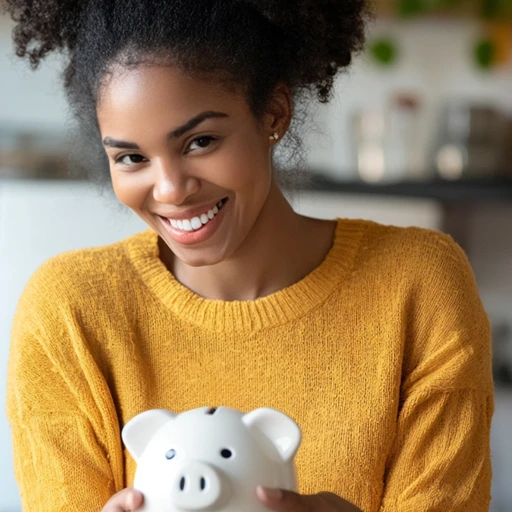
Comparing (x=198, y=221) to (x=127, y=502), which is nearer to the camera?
(x=127, y=502)

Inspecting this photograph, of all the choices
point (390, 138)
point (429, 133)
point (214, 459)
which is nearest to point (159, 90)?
point (214, 459)

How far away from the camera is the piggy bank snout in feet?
2.44

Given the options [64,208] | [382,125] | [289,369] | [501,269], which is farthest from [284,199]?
[501,269]

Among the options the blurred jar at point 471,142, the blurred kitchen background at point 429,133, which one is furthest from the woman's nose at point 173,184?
the blurred jar at point 471,142

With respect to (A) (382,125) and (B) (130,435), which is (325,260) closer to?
(B) (130,435)

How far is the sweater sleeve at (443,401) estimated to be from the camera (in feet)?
3.55

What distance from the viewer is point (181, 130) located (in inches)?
37.8

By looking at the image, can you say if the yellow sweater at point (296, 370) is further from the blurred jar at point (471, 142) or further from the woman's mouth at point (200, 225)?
the blurred jar at point (471, 142)

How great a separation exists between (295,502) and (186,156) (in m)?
0.39

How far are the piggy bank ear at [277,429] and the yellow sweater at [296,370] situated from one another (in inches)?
11.8

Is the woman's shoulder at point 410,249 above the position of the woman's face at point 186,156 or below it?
Result: below

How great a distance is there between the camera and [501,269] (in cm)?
267

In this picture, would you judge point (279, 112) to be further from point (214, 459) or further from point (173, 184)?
point (214, 459)

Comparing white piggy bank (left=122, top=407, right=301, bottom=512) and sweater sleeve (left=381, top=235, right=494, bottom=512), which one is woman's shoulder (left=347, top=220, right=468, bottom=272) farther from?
white piggy bank (left=122, top=407, right=301, bottom=512)
